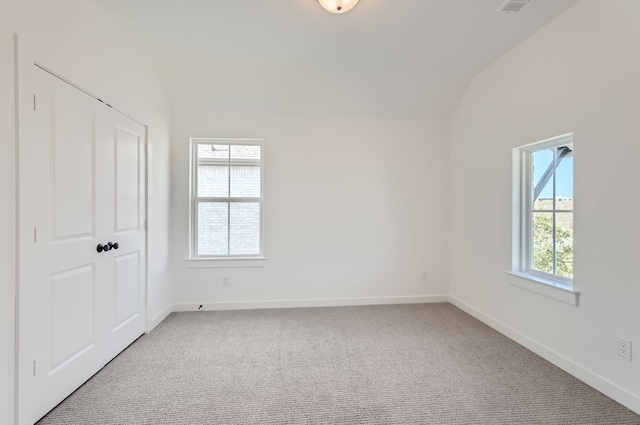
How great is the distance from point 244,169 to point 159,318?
6.27 ft

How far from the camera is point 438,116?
3.71m

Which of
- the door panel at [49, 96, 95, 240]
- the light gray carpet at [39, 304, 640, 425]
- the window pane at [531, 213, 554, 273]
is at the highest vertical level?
the door panel at [49, 96, 95, 240]

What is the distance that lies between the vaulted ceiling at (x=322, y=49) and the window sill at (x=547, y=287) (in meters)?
2.10

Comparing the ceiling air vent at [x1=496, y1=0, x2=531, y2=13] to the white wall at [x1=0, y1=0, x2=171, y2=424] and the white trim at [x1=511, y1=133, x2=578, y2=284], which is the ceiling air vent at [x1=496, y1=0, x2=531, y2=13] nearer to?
the white trim at [x1=511, y1=133, x2=578, y2=284]

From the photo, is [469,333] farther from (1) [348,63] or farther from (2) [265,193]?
(1) [348,63]

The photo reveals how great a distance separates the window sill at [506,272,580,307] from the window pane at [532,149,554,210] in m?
0.63

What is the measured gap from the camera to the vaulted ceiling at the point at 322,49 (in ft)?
7.08

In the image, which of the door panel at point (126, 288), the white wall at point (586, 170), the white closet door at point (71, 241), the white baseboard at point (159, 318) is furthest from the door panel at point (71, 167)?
the white wall at point (586, 170)

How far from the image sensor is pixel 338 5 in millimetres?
1961

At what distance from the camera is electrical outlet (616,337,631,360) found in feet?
5.85

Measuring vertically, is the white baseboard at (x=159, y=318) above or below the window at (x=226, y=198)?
below

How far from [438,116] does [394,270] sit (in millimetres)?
2080

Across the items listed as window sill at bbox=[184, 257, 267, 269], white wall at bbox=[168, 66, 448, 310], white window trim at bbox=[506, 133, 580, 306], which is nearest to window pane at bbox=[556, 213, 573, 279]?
white window trim at bbox=[506, 133, 580, 306]

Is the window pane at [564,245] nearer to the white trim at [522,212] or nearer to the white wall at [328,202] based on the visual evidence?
the white trim at [522,212]
